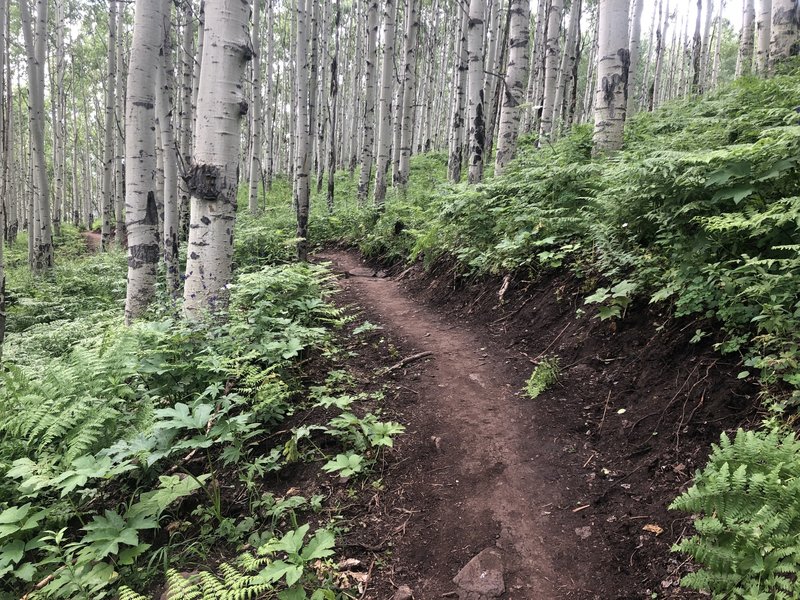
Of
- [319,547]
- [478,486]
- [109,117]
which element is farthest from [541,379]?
[109,117]

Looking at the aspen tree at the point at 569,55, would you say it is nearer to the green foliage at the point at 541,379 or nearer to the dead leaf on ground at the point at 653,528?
the green foliage at the point at 541,379

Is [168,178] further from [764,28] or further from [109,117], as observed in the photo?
[764,28]

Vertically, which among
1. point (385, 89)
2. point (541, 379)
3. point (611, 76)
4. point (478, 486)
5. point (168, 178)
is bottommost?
point (478, 486)

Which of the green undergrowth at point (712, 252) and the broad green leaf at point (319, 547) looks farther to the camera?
the broad green leaf at point (319, 547)

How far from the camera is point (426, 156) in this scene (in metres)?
24.7

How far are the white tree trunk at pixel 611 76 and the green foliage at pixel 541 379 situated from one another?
4.08 metres

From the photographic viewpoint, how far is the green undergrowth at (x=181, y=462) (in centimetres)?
248

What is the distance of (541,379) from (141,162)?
19.9ft

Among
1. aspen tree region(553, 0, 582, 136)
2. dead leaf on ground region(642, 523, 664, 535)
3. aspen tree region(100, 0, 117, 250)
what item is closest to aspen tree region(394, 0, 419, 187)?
aspen tree region(553, 0, 582, 136)

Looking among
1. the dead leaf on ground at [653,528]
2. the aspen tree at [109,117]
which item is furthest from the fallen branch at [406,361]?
the aspen tree at [109,117]

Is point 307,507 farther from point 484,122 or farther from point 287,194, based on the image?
point 287,194

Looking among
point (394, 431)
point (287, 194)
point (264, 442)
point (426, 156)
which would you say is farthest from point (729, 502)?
point (287, 194)

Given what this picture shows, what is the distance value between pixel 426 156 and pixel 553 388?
73.1 ft

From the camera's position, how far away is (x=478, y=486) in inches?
122
